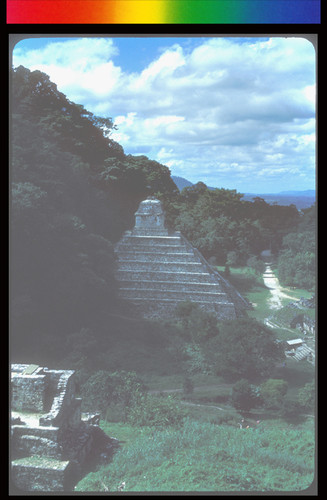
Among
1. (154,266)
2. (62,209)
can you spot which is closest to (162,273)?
(154,266)

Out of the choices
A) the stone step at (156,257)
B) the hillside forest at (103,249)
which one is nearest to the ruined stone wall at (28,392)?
the hillside forest at (103,249)

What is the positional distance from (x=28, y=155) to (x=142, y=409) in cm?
382

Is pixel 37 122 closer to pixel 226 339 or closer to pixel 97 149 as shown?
pixel 97 149

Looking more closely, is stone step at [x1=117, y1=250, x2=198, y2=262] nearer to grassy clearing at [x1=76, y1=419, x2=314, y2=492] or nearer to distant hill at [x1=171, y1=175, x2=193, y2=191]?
distant hill at [x1=171, y1=175, x2=193, y2=191]

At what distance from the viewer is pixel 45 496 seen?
451cm

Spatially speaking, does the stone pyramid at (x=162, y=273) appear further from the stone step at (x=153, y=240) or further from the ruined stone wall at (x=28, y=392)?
the ruined stone wall at (x=28, y=392)

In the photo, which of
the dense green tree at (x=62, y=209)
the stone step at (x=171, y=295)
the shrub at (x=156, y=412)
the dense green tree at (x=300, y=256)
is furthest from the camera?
the stone step at (x=171, y=295)

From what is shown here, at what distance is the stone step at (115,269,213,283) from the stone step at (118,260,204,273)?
35 millimetres

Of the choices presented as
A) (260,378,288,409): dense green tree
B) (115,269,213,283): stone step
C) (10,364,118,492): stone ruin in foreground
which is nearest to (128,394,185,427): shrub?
(10,364,118,492): stone ruin in foreground

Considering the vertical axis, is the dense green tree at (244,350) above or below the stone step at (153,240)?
below

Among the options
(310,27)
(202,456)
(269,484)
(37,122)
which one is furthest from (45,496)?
(310,27)

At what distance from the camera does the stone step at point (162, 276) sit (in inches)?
240

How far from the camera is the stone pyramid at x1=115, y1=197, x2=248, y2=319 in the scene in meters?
6.01

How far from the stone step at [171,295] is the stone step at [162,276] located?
0.18m
